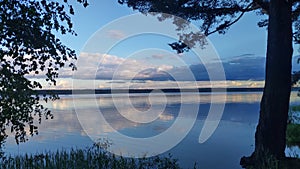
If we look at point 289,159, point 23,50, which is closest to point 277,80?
point 289,159

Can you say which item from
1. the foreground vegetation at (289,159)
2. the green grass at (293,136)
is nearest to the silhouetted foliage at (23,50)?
the foreground vegetation at (289,159)

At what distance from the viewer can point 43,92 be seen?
13.6ft

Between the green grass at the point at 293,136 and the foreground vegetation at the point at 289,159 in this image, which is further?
the green grass at the point at 293,136

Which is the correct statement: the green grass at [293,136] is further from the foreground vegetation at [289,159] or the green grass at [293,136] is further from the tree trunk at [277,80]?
the tree trunk at [277,80]

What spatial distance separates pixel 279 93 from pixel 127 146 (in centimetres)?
842

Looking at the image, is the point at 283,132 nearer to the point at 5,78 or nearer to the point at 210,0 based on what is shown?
the point at 210,0

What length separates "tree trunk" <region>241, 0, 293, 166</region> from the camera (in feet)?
28.3

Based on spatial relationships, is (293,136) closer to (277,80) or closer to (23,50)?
(277,80)

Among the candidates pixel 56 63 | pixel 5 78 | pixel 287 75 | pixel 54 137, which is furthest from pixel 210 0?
pixel 54 137

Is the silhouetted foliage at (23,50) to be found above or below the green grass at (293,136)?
above

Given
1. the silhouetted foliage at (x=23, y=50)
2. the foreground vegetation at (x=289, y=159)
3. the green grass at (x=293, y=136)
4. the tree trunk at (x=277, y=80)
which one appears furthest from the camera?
the green grass at (x=293, y=136)

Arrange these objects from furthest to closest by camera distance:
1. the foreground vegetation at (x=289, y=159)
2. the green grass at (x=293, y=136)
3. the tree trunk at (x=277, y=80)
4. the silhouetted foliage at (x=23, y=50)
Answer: the green grass at (x=293, y=136)
the tree trunk at (x=277, y=80)
the foreground vegetation at (x=289, y=159)
the silhouetted foliage at (x=23, y=50)

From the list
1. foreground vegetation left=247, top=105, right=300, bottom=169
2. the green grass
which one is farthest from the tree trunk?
the green grass

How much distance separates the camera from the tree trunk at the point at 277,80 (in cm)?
863
